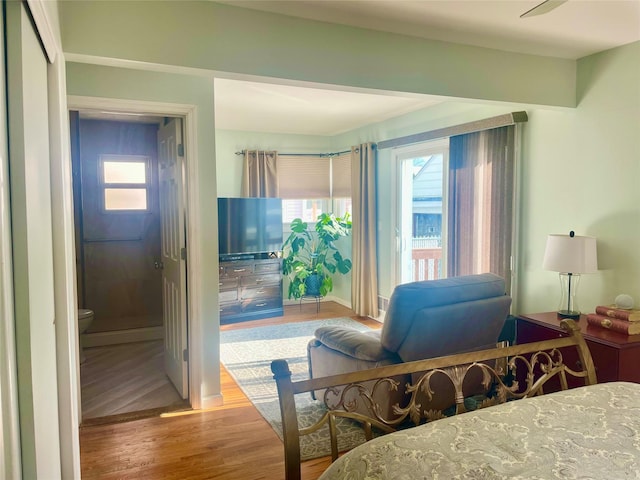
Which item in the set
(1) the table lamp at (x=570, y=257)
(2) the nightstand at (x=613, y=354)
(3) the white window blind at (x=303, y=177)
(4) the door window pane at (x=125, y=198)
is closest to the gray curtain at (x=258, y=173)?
(3) the white window blind at (x=303, y=177)

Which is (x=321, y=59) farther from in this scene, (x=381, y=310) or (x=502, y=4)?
(x=381, y=310)

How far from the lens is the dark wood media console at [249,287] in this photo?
226 inches

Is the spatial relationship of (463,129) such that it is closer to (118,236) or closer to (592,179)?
(592,179)

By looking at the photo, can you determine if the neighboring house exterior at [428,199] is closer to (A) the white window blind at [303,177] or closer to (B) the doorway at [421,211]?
(B) the doorway at [421,211]

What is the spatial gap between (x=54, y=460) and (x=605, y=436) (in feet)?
6.29

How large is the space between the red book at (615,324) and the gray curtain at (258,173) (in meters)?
4.39

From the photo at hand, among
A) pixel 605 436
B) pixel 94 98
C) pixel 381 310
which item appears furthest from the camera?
pixel 381 310

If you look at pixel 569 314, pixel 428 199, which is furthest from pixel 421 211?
pixel 569 314

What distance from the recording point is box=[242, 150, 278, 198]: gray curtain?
6.29m

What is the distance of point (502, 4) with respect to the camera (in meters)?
2.29

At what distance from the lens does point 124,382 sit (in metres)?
3.86

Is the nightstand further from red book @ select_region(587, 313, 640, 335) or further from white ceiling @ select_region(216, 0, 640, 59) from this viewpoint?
white ceiling @ select_region(216, 0, 640, 59)

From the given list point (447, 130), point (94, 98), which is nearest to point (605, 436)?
point (94, 98)

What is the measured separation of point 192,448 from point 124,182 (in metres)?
3.28
